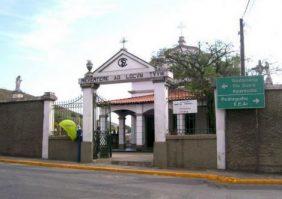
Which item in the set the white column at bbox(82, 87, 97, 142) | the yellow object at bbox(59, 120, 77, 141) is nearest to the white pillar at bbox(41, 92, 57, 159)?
the yellow object at bbox(59, 120, 77, 141)

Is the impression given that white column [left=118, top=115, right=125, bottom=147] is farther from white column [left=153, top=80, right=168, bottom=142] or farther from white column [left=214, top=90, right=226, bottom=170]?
white column [left=214, top=90, right=226, bottom=170]

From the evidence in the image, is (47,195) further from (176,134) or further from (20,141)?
(20,141)

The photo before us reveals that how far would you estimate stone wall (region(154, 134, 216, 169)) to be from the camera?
50.5 ft

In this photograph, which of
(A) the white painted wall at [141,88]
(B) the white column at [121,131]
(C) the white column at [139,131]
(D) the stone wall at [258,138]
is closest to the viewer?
(D) the stone wall at [258,138]

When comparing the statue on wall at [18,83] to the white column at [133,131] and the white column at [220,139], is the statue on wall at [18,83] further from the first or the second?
the white column at [220,139]

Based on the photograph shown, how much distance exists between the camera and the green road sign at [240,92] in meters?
14.6

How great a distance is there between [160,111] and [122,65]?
2711 mm

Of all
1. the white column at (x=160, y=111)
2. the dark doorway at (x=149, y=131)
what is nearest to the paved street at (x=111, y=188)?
the white column at (x=160, y=111)

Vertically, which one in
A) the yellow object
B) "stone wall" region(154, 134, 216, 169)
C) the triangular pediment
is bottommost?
"stone wall" region(154, 134, 216, 169)

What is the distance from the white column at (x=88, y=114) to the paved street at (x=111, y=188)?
4593 millimetres

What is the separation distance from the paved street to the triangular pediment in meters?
5.38

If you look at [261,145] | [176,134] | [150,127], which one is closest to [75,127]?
[176,134]

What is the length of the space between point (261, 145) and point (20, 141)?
36.2ft

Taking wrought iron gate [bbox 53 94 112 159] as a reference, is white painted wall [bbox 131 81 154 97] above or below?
above
